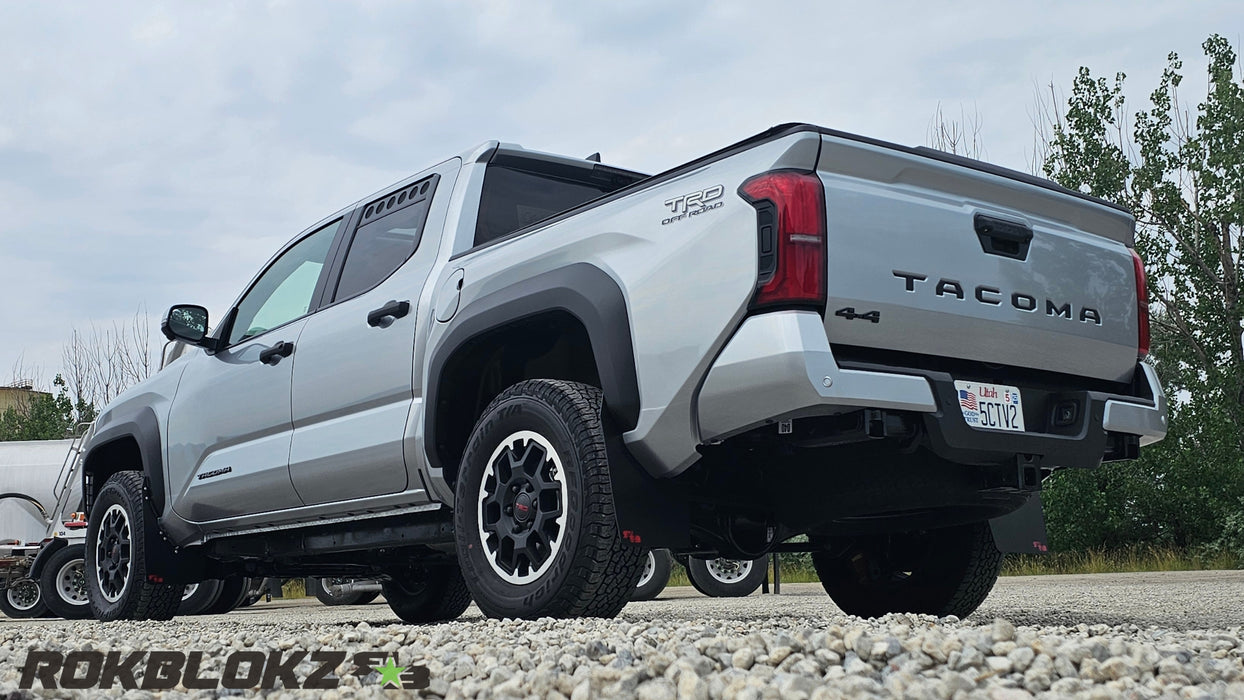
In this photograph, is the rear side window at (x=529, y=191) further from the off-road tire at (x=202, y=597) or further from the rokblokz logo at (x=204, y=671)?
the off-road tire at (x=202, y=597)

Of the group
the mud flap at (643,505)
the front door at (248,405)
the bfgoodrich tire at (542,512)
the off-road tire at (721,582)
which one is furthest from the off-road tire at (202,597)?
the mud flap at (643,505)

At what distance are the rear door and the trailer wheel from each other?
8.98m

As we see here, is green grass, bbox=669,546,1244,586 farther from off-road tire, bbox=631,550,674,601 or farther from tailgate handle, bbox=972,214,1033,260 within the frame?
tailgate handle, bbox=972,214,1033,260

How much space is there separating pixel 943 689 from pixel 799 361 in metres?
1.33

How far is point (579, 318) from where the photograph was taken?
4273 mm

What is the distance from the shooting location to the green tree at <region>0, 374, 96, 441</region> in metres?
29.7

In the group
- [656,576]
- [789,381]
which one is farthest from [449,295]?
[656,576]

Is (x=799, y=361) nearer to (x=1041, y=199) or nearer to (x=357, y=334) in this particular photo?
(x=1041, y=199)

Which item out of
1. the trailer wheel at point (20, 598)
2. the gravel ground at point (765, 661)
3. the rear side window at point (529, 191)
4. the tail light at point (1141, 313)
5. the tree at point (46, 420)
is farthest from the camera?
the tree at point (46, 420)

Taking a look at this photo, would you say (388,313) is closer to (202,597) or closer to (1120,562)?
(202,597)

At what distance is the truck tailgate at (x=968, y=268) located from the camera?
3.83 m

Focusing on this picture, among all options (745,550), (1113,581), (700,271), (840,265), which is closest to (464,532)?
(745,550)

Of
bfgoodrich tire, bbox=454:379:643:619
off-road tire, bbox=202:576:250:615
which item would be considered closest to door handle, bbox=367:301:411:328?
bfgoodrich tire, bbox=454:379:643:619

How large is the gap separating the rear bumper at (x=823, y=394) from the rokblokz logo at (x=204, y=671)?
52.5 inches
